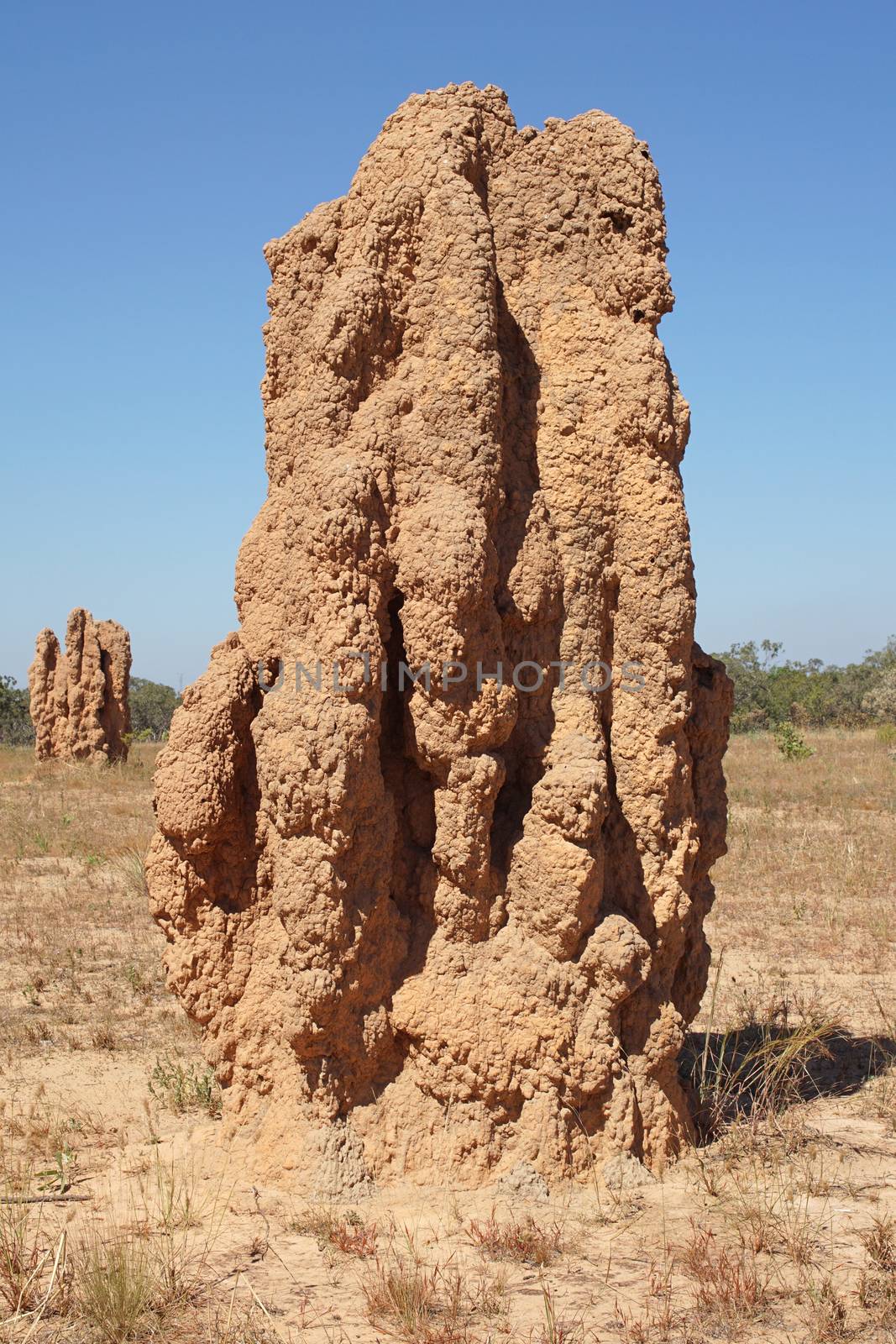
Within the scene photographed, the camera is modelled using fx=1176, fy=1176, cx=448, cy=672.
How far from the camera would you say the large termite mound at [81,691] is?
58.0 feet

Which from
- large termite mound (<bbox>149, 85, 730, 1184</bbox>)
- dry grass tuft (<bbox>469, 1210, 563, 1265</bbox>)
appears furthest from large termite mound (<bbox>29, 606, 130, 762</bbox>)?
dry grass tuft (<bbox>469, 1210, 563, 1265</bbox>)

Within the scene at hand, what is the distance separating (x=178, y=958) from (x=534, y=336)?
2.73 m

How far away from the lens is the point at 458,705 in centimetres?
398

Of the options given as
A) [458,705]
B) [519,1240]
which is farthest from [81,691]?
[519,1240]

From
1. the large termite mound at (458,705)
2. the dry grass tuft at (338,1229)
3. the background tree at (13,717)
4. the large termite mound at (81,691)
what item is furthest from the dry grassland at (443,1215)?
the background tree at (13,717)

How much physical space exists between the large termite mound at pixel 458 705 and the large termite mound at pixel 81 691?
13.9 meters

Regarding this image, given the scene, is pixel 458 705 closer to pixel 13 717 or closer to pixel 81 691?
pixel 81 691

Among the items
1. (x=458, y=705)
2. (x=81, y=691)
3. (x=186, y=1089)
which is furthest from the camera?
(x=81, y=691)

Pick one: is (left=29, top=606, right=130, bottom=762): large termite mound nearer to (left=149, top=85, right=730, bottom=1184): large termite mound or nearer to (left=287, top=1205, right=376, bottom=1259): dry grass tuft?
(left=149, top=85, right=730, bottom=1184): large termite mound

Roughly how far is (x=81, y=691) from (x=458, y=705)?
14.9 m

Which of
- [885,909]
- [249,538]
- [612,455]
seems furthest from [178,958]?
[885,909]

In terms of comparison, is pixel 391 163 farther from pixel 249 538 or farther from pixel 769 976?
pixel 769 976

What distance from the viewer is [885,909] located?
27.5 feet

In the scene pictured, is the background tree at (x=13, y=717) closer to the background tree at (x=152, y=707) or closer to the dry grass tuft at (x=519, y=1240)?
the background tree at (x=152, y=707)
